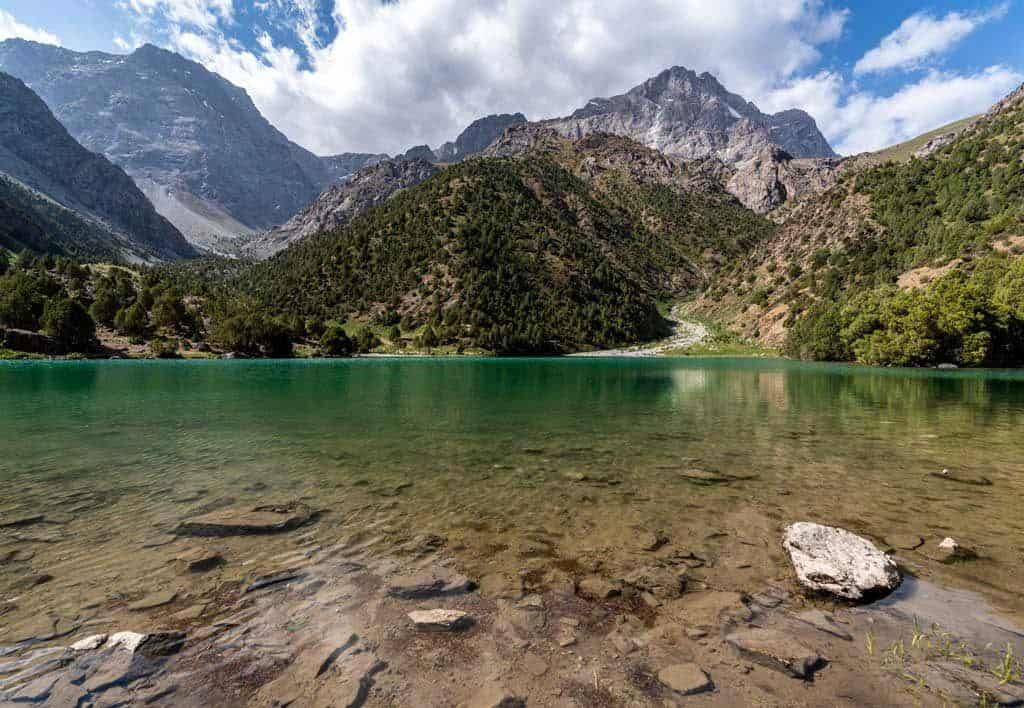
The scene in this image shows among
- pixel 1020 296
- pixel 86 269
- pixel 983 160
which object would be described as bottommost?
pixel 1020 296

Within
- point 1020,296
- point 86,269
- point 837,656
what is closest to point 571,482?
point 837,656

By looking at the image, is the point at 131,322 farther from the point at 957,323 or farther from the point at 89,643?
the point at 957,323

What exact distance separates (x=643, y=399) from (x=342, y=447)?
29.4m

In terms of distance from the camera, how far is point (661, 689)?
20.4 feet

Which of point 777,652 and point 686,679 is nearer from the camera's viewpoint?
point 686,679

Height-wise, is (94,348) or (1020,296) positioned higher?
(1020,296)

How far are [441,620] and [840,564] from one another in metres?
7.76

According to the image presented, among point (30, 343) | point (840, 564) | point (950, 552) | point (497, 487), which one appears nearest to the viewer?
point (840, 564)

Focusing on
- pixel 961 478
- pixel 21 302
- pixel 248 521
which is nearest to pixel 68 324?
pixel 21 302

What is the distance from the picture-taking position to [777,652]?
7004 millimetres

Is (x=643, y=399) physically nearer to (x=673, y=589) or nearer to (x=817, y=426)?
(x=817, y=426)

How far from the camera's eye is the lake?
10062 millimetres

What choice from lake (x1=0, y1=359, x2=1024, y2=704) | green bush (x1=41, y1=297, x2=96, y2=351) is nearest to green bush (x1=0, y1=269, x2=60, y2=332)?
green bush (x1=41, y1=297, x2=96, y2=351)

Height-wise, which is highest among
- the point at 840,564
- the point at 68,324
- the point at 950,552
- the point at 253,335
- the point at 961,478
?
the point at 68,324
